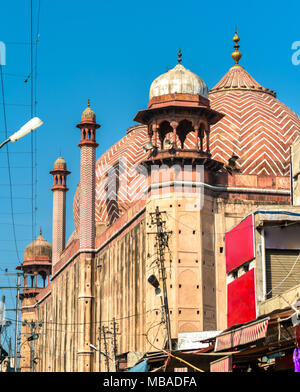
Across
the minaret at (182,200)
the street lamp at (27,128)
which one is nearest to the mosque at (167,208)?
the minaret at (182,200)

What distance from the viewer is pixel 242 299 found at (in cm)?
2120

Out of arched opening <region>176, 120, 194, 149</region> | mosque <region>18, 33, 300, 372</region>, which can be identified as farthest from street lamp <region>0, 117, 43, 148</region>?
arched opening <region>176, 120, 194, 149</region>

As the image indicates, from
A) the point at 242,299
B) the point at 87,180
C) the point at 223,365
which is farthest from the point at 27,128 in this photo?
the point at 87,180

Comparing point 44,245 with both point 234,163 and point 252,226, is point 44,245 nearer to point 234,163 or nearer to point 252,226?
point 234,163

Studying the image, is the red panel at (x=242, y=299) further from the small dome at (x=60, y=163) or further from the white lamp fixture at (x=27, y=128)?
the small dome at (x=60, y=163)

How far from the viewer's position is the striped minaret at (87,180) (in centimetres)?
3512

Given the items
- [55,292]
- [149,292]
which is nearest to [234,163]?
[149,292]

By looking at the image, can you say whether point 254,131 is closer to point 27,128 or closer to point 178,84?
point 178,84

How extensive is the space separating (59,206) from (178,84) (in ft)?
52.6

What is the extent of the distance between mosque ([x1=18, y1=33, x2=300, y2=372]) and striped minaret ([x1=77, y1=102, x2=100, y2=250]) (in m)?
0.05

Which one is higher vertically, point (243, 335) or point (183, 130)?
point (183, 130)

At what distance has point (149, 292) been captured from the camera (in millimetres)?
28000

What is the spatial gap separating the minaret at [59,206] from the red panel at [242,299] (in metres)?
21.5
